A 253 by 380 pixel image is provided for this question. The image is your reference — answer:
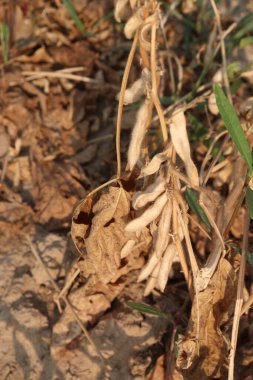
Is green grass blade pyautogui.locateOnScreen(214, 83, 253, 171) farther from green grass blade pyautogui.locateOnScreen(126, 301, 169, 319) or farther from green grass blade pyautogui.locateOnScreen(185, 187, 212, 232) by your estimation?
green grass blade pyautogui.locateOnScreen(126, 301, 169, 319)

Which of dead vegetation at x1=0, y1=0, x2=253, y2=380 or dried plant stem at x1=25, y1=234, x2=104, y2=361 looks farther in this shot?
dried plant stem at x1=25, y1=234, x2=104, y2=361

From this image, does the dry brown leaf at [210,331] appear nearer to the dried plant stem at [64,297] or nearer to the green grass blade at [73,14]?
the dried plant stem at [64,297]

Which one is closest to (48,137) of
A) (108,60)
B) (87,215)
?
(108,60)

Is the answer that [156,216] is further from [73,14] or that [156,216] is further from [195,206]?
[73,14]

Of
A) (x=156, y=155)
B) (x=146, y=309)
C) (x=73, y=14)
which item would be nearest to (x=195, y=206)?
(x=146, y=309)

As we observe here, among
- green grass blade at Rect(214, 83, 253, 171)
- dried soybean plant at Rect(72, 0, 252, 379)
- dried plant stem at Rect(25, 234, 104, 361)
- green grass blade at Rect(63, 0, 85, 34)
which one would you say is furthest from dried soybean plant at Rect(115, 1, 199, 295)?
green grass blade at Rect(63, 0, 85, 34)

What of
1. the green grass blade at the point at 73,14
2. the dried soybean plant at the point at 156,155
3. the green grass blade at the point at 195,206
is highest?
the green grass blade at the point at 73,14

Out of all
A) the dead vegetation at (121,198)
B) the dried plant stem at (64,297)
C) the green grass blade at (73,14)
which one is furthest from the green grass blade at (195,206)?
the green grass blade at (73,14)
